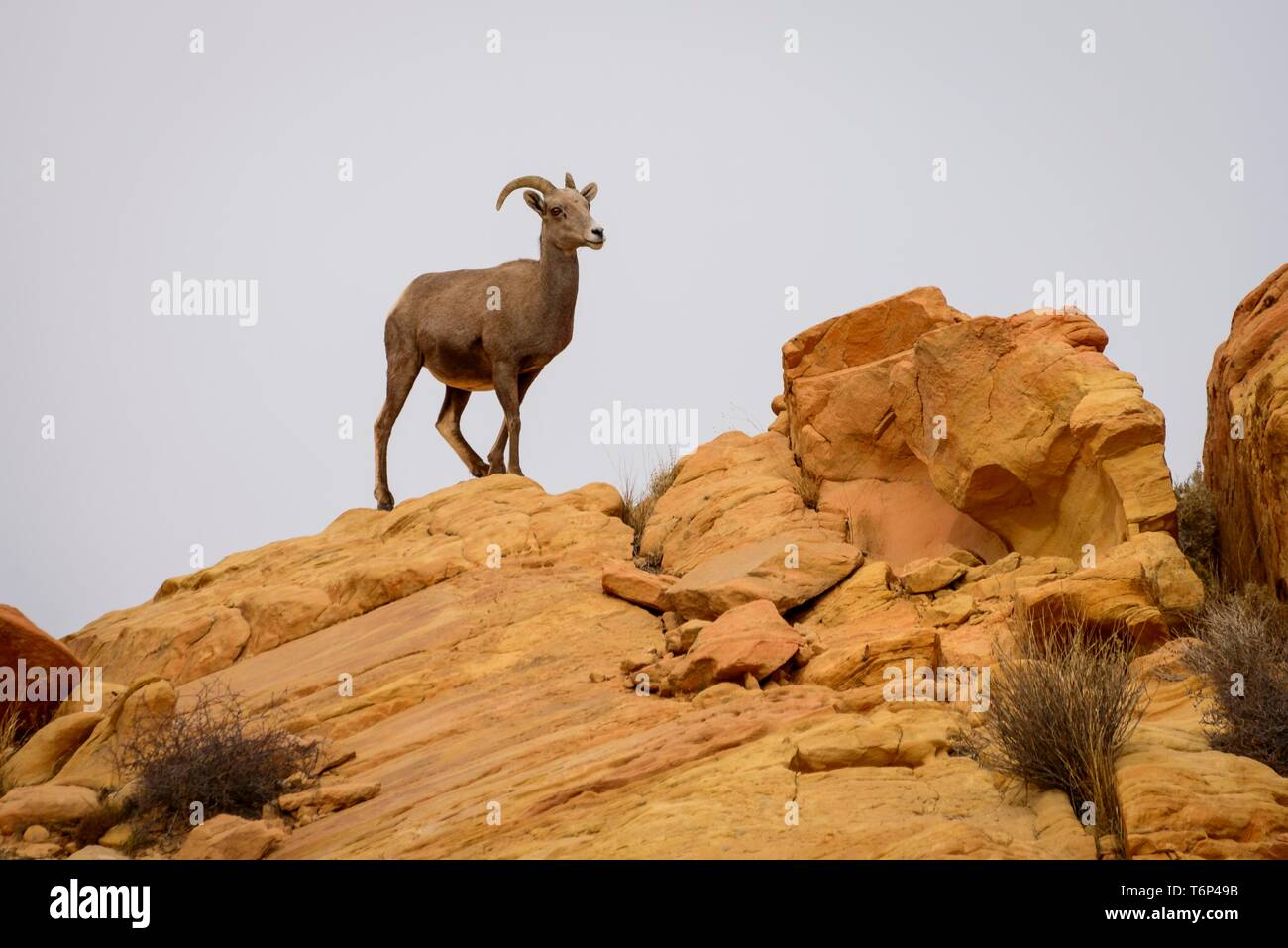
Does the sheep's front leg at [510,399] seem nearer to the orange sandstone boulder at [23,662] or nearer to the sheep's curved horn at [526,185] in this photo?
the sheep's curved horn at [526,185]

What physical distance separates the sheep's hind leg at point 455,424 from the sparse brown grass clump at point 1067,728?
384 inches

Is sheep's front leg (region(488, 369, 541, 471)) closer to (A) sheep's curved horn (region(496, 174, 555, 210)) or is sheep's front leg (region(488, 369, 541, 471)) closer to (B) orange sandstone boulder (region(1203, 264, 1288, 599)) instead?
(A) sheep's curved horn (region(496, 174, 555, 210))

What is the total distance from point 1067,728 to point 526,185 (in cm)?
1035

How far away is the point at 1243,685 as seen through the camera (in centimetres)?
757

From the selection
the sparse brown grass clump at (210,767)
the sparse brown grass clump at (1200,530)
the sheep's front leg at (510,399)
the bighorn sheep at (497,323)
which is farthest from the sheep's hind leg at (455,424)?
the sparse brown grass clump at (1200,530)

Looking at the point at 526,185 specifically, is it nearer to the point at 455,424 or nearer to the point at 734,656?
the point at 455,424

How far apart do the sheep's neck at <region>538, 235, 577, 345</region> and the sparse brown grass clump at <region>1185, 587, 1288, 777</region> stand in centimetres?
858

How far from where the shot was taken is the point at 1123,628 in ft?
29.8

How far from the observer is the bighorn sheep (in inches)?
603

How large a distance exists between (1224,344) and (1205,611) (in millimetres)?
2727

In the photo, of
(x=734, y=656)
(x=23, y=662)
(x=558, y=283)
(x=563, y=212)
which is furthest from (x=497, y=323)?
(x=734, y=656)

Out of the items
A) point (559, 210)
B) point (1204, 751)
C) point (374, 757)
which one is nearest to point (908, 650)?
point (1204, 751)
